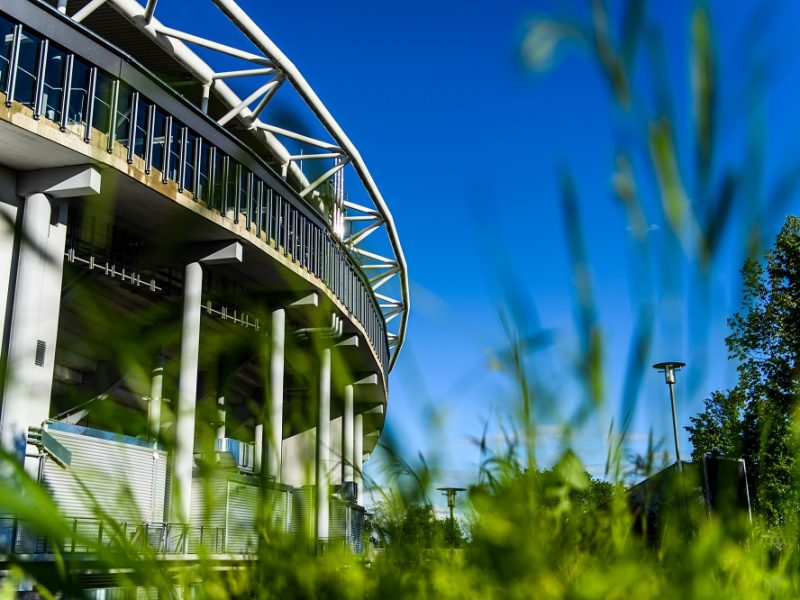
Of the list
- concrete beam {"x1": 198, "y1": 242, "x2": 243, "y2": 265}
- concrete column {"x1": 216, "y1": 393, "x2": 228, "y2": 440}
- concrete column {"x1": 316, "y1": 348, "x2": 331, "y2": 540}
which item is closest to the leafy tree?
concrete column {"x1": 316, "y1": 348, "x2": 331, "y2": 540}

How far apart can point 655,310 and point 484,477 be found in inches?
18.5

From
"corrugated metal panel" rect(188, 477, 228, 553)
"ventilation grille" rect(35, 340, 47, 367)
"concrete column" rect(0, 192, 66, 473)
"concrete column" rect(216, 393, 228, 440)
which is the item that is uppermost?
"concrete column" rect(0, 192, 66, 473)

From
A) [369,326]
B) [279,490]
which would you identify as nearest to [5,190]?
[279,490]

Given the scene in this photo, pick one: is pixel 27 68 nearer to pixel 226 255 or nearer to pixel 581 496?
pixel 226 255

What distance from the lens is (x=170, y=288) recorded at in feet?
68.0

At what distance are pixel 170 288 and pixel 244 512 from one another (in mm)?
19910

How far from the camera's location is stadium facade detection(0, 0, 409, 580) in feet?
4.50

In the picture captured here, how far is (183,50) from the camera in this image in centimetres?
2372

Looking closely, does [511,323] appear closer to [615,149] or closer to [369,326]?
[615,149]

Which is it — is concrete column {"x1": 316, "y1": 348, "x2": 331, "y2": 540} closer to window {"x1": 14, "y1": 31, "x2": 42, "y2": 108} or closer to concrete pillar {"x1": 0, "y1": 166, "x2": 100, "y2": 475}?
concrete pillar {"x1": 0, "y1": 166, "x2": 100, "y2": 475}

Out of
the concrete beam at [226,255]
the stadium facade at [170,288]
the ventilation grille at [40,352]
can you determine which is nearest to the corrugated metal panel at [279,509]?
the stadium facade at [170,288]

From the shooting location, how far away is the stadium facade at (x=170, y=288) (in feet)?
4.50

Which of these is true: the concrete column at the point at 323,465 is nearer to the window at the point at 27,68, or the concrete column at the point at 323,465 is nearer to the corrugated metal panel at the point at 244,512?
the corrugated metal panel at the point at 244,512

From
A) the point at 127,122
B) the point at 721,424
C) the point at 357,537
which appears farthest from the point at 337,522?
the point at 127,122
